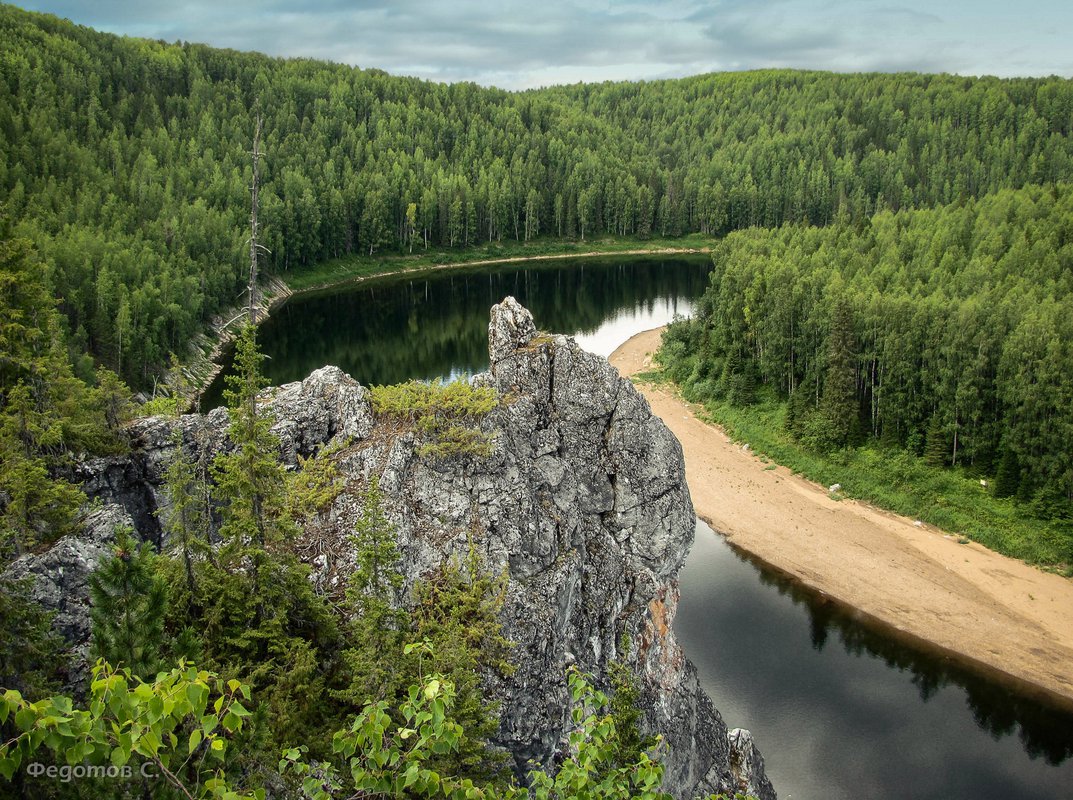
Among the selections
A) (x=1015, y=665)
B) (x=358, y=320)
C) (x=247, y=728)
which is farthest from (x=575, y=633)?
(x=358, y=320)

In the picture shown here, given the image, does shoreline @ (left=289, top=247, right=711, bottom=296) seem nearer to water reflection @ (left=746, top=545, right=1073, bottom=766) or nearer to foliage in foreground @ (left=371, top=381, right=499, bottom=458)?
water reflection @ (left=746, top=545, right=1073, bottom=766)

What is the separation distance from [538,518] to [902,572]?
35749mm

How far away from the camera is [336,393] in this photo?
23422 mm

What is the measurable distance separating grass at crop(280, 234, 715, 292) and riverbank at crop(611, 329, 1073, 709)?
89809 mm

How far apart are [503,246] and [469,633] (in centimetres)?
15361

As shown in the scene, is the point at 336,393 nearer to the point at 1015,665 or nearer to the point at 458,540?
the point at 458,540

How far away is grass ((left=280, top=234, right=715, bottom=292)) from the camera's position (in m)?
134

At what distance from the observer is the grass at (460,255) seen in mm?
133625

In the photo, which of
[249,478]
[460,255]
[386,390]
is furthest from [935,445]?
[460,255]

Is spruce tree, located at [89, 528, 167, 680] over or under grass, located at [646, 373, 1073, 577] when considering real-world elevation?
over

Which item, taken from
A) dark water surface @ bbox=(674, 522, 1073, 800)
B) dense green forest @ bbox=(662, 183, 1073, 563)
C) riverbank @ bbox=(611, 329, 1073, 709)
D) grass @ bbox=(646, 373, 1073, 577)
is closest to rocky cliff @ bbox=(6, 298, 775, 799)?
dark water surface @ bbox=(674, 522, 1073, 800)

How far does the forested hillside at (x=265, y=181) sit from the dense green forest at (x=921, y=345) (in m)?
55.5

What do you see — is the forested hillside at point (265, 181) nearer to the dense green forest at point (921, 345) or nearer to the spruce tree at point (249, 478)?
the spruce tree at point (249, 478)

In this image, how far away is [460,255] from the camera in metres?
159
